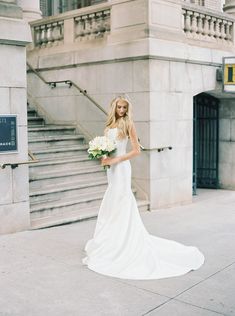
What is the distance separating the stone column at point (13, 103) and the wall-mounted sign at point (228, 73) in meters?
5.17

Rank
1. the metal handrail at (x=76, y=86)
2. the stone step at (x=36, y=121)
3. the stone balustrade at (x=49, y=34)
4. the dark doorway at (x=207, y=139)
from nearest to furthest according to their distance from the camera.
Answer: the metal handrail at (x=76, y=86) → the stone step at (x=36, y=121) → the stone balustrade at (x=49, y=34) → the dark doorway at (x=207, y=139)

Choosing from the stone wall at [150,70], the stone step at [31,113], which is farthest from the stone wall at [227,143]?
the stone step at [31,113]

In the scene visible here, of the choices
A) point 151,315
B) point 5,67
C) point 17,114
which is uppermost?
point 5,67

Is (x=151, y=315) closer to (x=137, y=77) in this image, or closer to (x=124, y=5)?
(x=137, y=77)

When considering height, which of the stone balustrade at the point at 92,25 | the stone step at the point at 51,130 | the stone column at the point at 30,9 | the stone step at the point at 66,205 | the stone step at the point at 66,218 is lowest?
the stone step at the point at 66,218

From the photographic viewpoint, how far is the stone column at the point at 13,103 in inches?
299

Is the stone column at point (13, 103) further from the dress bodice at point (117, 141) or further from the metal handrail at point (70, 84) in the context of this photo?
the metal handrail at point (70, 84)

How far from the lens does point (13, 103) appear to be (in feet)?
25.4

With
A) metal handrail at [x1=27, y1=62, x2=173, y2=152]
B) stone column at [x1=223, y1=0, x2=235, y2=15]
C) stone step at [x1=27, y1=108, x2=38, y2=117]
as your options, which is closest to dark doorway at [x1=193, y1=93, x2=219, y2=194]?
stone column at [x1=223, y1=0, x2=235, y2=15]

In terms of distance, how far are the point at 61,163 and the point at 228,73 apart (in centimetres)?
435

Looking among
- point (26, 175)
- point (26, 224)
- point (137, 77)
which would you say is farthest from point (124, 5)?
point (26, 224)

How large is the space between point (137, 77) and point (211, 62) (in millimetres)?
2226

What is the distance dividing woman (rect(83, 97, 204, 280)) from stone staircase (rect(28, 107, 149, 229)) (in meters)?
2.18

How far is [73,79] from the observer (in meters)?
11.5
